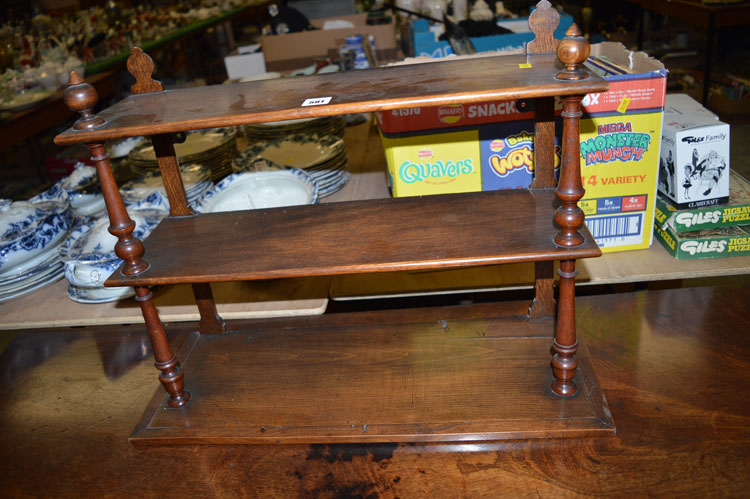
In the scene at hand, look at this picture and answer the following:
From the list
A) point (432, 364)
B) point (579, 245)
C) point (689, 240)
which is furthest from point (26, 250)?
point (689, 240)

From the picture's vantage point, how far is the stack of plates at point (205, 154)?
1902 mm

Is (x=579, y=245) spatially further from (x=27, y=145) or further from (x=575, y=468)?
(x=27, y=145)

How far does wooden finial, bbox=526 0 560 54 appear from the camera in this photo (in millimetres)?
1060

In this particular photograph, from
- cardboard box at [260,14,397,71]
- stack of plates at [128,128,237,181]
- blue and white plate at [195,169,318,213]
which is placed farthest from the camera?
cardboard box at [260,14,397,71]

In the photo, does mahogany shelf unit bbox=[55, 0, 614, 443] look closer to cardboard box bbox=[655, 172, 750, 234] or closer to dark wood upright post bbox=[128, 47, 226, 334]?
dark wood upright post bbox=[128, 47, 226, 334]

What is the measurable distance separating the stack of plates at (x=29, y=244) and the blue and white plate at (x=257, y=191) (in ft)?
1.22

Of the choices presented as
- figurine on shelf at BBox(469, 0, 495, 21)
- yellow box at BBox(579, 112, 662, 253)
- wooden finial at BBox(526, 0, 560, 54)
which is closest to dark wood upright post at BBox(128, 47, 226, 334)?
wooden finial at BBox(526, 0, 560, 54)

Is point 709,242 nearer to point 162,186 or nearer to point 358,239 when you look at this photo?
point 358,239

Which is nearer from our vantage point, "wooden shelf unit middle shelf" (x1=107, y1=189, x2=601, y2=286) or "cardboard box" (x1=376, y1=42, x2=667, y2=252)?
"wooden shelf unit middle shelf" (x1=107, y1=189, x2=601, y2=286)

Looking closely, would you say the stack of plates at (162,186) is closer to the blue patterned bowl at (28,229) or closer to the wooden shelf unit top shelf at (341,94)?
the blue patterned bowl at (28,229)

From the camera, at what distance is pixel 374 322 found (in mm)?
1414

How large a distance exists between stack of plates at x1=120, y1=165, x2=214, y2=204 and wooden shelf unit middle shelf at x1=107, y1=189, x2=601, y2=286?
1.52 feet

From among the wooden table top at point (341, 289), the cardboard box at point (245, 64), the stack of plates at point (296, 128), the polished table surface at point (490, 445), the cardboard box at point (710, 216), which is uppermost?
the cardboard box at point (245, 64)

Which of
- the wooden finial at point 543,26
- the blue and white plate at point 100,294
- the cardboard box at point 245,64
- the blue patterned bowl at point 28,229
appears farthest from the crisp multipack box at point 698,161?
the cardboard box at point 245,64
